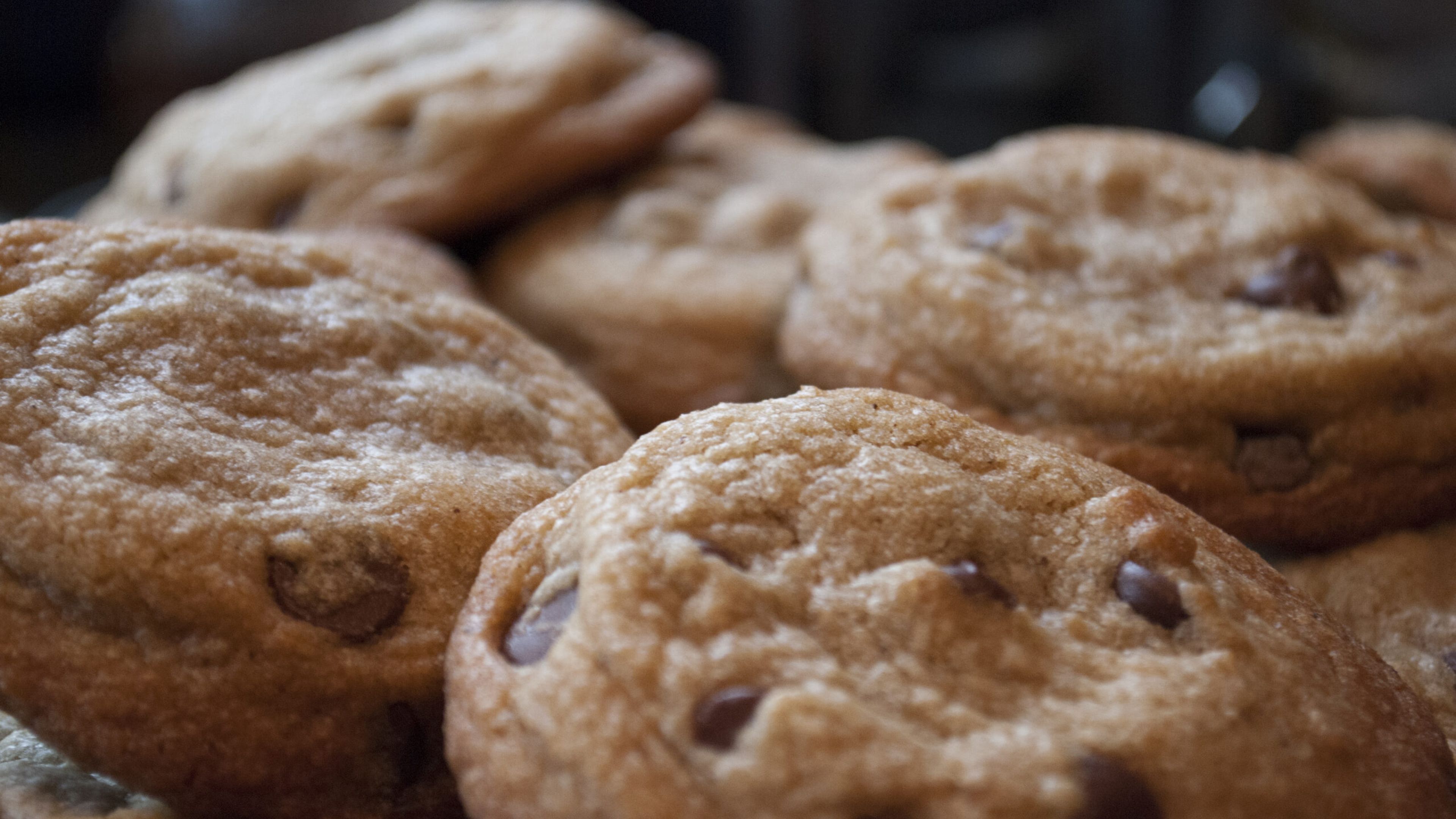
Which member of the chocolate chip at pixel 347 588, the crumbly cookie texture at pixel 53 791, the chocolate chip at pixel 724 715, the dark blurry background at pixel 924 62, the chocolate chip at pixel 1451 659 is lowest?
the dark blurry background at pixel 924 62

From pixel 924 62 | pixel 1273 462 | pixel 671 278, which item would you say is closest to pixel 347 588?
pixel 671 278

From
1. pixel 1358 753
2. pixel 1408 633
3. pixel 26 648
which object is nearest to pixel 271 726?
pixel 26 648

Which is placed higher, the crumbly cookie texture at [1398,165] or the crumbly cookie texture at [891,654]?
the crumbly cookie texture at [891,654]

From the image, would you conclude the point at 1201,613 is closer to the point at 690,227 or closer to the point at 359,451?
the point at 359,451

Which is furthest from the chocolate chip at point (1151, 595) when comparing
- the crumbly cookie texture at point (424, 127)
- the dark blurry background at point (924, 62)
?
the dark blurry background at point (924, 62)

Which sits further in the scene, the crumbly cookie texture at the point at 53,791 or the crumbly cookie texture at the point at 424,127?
the crumbly cookie texture at the point at 424,127

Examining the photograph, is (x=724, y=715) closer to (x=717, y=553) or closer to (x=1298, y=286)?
(x=717, y=553)

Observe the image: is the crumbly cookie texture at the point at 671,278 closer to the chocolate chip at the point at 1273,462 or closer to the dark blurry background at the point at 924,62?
the chocolate chip at the point at 1273,462
